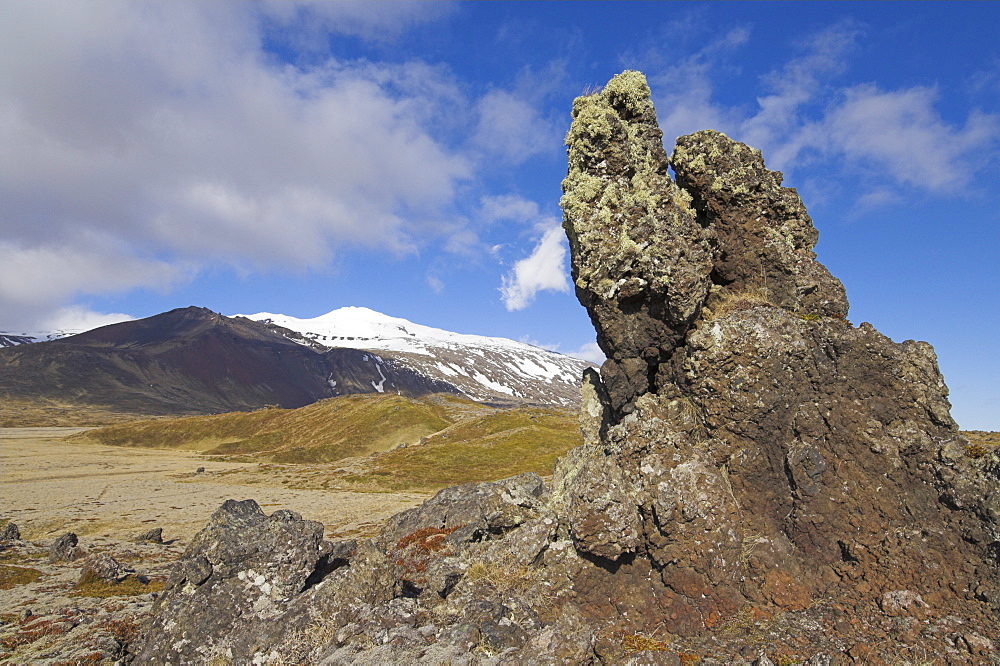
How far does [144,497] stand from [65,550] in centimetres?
3296

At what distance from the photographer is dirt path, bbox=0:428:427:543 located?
41438 mm

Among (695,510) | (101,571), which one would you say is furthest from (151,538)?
(695,510)

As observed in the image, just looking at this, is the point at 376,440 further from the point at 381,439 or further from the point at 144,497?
the point at 144,497

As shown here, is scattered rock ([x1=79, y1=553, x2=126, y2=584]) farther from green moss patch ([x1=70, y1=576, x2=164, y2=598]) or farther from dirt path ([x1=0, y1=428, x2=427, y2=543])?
dirt path ([x1=0, y1=428, x2=427, y2=543])

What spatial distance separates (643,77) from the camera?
53.1 ft

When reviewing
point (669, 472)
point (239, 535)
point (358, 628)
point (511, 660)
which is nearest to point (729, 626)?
point (669, 472)

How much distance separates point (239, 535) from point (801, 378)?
55.9 feet

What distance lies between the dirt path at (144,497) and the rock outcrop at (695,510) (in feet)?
84.4

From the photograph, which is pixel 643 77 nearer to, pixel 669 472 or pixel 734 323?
pixel 734 323

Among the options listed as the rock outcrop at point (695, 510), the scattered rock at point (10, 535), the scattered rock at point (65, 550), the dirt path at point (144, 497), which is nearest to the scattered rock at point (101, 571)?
the scattered rock at point (65, 550)

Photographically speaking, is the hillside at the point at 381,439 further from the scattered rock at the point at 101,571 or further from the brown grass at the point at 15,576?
the scattered rock at the point at 101,571

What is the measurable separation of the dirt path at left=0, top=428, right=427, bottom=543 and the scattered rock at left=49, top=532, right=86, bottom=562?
23.0ft

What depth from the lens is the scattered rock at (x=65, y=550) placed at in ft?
94.2

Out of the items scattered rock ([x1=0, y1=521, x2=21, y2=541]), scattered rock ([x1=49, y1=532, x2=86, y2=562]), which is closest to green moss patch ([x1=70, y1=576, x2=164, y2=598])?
scattered rock ([x1=49, y1=532, x2=86, y2=562])
